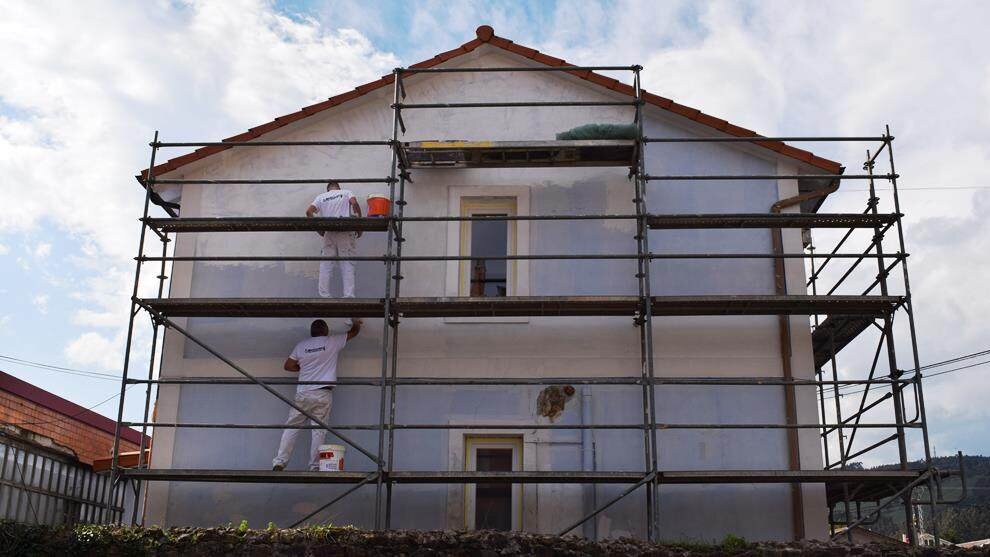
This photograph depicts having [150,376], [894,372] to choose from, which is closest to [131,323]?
[150,376]

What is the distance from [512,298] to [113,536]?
15.0ft

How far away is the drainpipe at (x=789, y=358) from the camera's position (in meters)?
11.8

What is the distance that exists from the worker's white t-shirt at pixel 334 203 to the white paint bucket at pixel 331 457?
8.80 ft

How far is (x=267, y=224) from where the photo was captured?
12.4 metres

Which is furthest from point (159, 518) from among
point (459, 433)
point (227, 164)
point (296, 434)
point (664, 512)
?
point (664, 512)

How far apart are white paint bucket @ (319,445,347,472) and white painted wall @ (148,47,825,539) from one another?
1.69 ft

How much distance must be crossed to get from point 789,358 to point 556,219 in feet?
9.91

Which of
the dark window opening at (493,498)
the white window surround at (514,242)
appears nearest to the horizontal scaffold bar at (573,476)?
the dark window opening at (493,498)

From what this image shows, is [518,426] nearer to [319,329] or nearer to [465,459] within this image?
[465,459]

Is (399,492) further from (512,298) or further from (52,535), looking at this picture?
(52,535)

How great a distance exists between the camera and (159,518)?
12102mm

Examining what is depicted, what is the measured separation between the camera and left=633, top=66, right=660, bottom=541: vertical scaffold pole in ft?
36.5

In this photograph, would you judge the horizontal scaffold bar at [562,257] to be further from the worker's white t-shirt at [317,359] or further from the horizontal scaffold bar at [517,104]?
the horizontal scaffold bar at [517,104]

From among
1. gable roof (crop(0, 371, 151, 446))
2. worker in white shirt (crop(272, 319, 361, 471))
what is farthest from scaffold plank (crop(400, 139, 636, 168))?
gable roof (crop(0, 371, 151, 446))
